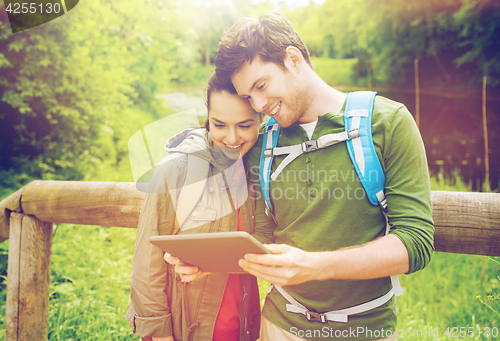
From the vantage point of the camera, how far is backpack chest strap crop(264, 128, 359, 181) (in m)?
1.26

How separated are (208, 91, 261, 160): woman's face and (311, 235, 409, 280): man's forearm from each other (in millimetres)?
684

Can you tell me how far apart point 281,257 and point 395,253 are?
0.40m

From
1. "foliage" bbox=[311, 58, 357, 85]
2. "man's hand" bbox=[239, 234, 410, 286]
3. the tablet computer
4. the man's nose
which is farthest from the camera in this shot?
"foliage" bbox=[311, 58, 357, 85]

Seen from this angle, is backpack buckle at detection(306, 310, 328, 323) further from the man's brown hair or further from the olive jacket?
the man's brown hair

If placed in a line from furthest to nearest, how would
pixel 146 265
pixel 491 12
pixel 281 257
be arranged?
pixel 491 12, pixel 146 265, pixel 281 257

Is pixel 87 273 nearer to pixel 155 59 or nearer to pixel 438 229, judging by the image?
pixel 438 229

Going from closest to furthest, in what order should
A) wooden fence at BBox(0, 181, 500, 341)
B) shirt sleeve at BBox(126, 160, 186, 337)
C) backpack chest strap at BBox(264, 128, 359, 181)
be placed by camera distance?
backpack chest strap at BBox(264, 128, 359, 181)
shirt sleeve at BBox(126, 160, 186, 337)
wooden fence at BBox(0, 181, 500, 341)

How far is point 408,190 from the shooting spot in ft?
3.80

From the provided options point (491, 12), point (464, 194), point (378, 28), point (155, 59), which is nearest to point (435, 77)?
point (378, 28)

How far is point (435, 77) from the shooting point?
58.2 feet

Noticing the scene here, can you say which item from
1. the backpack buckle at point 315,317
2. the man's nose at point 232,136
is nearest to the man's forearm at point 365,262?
the backpack buckle at point 315,317

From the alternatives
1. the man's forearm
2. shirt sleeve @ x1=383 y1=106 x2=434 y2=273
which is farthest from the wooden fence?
shirt sleeve @ x1=383 y1=106 x2=434 y2=273

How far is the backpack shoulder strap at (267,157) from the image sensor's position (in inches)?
58.4

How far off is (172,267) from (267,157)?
0.68 metres
